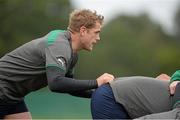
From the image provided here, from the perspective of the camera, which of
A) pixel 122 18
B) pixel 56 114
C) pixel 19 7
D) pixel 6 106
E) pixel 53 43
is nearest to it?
pixel 53 43

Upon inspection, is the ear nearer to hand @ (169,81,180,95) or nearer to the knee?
the knee

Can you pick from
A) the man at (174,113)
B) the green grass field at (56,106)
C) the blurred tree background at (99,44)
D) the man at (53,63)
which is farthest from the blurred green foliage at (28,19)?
the man at (174,113)

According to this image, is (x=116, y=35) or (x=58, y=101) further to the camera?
(x=116, y=35)

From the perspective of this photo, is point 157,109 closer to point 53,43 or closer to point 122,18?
point 53,43

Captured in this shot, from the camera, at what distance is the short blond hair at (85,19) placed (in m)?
6.46

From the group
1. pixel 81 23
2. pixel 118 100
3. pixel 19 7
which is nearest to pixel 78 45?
pixel 81 23

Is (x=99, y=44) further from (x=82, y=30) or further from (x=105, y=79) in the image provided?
(x=105, y=79)

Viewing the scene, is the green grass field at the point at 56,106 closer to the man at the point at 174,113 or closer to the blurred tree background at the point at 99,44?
the blurred tree background at the point at 99,44

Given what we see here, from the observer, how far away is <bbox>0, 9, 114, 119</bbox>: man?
20.1 ft

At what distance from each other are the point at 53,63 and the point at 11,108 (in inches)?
46.0

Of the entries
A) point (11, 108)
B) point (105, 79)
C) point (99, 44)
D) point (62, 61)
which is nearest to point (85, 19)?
point (62, 61)

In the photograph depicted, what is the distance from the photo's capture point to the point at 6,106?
22.9ft

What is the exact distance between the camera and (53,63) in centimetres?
616

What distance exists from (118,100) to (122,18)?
5804 cm
